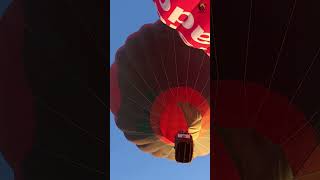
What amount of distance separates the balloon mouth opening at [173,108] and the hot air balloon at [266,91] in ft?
6.39

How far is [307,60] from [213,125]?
0.90 m

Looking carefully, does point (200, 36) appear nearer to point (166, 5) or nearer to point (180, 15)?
point (180, 15)

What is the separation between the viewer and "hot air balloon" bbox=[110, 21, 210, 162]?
642 centimetres

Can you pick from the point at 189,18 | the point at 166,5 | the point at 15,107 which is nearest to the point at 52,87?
the point at 15,107

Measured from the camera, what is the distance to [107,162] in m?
4.46

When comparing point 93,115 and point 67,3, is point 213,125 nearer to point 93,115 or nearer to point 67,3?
point 93,115

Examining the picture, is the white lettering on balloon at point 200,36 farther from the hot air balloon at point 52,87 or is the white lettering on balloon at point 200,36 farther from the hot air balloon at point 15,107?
the hot air balloon at point 15,107

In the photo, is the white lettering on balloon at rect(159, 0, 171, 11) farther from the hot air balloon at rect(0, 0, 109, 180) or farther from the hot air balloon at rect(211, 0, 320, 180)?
the hot air balloon at rect(211, 0, 320, 180)

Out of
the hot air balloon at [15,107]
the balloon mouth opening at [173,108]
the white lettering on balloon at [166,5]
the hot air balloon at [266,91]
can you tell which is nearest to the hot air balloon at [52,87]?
the hot air balloon at [15,107]

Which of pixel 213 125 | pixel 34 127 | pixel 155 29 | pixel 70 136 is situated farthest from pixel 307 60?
pixel 155 29

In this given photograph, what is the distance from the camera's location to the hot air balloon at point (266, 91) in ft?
13.4

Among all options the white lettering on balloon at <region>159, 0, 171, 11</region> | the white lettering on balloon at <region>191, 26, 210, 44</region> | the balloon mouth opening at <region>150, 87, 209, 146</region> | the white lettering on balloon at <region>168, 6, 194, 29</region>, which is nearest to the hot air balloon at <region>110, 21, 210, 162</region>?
the balloon mouth opening at <region>150, 87, 209, 146</region>

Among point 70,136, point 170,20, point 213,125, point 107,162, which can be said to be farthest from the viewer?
point 170,20

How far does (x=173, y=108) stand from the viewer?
6414 millimetres
